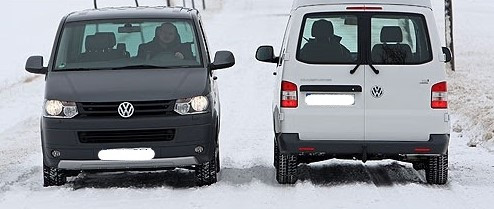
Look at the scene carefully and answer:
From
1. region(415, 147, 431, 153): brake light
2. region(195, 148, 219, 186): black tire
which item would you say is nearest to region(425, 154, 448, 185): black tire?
region(415, 147, 431, 153): brake light

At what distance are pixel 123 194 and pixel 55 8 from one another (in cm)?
5442

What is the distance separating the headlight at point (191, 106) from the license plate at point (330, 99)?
976 millimetres

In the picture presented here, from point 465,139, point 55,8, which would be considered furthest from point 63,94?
point 55,8

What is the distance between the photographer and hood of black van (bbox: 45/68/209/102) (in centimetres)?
890

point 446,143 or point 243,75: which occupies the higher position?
point 446,143

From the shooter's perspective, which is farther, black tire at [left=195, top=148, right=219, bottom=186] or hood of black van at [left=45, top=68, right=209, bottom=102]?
black tire at [left=195, top=148, right=219, bottom=186]

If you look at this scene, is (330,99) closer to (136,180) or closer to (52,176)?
(136,180)

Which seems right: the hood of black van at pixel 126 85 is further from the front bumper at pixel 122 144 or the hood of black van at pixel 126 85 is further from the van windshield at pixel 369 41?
the van windshield at pixel 369 41

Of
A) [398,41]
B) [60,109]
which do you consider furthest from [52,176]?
[398,41]

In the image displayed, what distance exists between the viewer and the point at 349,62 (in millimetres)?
9023

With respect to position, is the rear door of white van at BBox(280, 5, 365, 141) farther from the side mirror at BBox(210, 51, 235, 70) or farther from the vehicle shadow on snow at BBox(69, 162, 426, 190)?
the side mirror at BBox(210, 51, 235, 70)

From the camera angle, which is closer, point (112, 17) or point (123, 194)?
point (123, 194)

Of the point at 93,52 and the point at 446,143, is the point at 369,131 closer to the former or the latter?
the point at 446,143

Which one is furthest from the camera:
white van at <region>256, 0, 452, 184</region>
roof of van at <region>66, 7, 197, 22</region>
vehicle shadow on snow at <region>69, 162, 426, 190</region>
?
roof of van at <region>66, 7, 197, 22</region>
